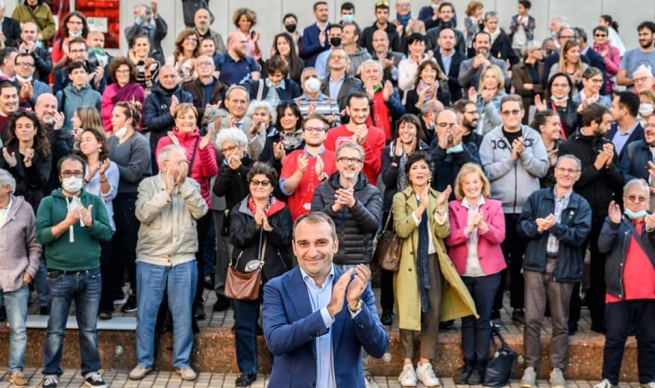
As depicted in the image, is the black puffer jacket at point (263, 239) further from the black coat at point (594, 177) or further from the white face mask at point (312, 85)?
the black coat at point (594, 177)

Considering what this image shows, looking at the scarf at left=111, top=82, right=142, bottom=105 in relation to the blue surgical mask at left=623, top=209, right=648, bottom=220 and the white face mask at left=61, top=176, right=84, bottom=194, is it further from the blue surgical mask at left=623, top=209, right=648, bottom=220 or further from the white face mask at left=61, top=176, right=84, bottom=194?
the blue surgical mask at left=623, top=209, right=648, bottom=220

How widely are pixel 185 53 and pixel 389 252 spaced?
5470 mm

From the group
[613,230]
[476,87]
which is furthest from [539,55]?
[613,230]

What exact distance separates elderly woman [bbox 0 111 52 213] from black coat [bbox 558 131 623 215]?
16.6 ft

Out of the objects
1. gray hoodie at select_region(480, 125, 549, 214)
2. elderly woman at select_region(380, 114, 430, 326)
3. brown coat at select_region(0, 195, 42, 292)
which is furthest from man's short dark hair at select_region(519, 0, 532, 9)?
brown coat at select_region(0, 195, 42, 292)

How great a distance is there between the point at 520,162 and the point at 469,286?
145cm

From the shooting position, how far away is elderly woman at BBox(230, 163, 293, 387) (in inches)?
351

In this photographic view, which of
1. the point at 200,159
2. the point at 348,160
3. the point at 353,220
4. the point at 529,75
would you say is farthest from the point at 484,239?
the point at 529,75

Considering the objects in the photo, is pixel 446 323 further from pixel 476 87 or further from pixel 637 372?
pixel 476 87

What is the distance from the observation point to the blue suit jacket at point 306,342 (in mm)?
5141

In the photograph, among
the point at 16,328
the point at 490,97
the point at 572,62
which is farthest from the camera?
the point at 572,62

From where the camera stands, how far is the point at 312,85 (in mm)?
11266

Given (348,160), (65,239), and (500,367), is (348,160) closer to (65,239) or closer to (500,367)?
(500,367)

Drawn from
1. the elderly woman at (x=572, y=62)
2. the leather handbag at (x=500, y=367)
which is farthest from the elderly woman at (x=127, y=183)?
the elderly woman at (x=572, y=62)
